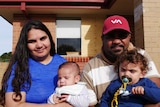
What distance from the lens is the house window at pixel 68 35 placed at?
40.0ft

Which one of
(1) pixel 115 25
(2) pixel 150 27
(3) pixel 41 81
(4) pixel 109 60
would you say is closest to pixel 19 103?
(3) pixel 41 81

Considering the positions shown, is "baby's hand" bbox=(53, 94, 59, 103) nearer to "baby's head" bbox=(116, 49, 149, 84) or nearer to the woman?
the woman

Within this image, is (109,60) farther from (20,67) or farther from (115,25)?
(20,67)

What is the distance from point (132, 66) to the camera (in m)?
2.90

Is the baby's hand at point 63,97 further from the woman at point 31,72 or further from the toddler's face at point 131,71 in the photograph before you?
the toddler's face at point 131,71

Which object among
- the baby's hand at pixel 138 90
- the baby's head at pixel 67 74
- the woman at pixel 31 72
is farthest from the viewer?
the baby's head at pixel 67 74

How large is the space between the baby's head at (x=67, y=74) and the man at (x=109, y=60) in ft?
0.67

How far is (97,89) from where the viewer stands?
3221 mm

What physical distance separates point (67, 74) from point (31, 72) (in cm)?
35

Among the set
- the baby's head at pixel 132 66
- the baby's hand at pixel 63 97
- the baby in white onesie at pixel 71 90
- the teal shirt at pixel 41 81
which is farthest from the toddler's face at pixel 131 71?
the teal shirt at pixel 41 81

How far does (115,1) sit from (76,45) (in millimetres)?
2648

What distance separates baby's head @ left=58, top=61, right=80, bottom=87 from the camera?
118 inches

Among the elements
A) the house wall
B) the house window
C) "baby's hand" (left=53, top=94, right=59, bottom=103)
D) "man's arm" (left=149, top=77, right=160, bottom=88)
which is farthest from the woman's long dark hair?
the house window

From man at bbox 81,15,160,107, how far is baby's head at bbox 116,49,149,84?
0.19 m
